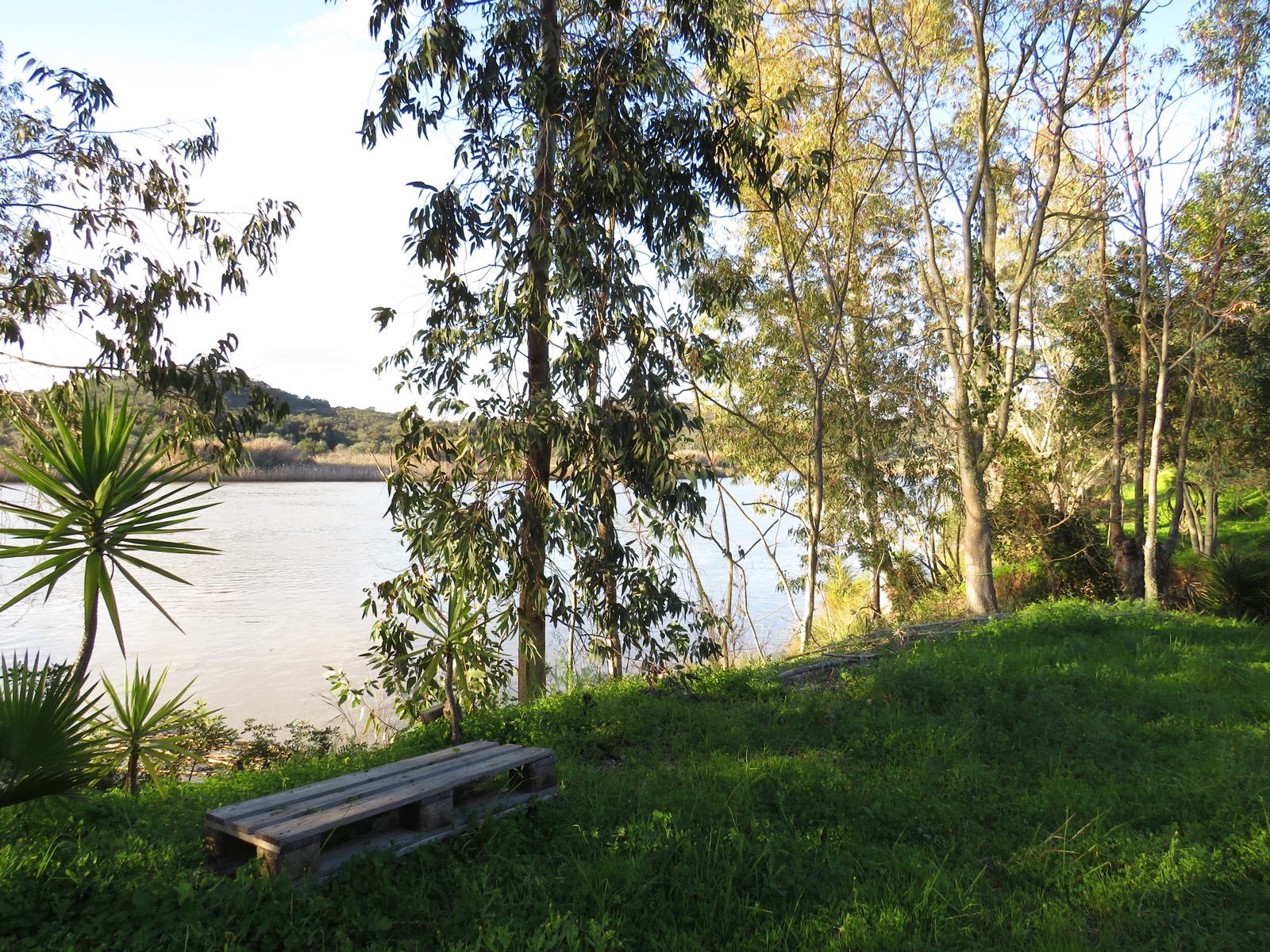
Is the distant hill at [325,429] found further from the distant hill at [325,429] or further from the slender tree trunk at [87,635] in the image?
the slender tree trunk at [87,635]

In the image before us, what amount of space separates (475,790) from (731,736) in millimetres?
1596

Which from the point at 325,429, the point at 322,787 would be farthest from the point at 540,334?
the point at 325,429

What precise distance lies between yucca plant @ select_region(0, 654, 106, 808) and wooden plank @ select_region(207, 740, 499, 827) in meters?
0.51

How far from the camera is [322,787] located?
3191 millimetres

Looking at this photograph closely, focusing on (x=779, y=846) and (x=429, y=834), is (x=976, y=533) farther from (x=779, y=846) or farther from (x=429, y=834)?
(x=429, y=834)

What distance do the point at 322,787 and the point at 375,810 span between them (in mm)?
444

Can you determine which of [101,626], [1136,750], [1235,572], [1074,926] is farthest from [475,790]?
[101,626]

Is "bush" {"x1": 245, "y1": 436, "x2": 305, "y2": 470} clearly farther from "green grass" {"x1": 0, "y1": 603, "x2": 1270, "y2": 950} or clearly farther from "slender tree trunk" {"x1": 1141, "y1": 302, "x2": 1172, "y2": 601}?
"green grass" {"x1": 0, "y1": 603, "x2": 1270, "y2": 950}

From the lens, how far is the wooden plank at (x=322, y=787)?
2.87m

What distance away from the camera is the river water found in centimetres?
929

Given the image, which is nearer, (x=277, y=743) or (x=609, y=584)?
(x=609, y=584)

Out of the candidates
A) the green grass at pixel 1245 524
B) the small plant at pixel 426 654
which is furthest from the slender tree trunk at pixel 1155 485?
the small plant at pixel 426 654

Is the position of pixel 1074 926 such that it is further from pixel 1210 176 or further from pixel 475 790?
pixel 1210 176

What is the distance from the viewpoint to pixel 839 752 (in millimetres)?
4301
